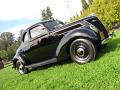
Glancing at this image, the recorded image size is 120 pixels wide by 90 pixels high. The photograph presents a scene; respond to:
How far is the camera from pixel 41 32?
11.2 meters

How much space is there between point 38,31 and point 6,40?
402 ft

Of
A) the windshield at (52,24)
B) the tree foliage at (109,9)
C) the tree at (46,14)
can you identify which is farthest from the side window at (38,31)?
the tree at (46,14)

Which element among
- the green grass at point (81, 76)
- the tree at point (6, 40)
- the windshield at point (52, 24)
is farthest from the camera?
Result: the tree at point (6, 40)

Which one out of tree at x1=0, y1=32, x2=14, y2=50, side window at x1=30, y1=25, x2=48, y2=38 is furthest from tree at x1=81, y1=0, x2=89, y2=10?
side window at x1=30, y1=25, x2=48, y2=38

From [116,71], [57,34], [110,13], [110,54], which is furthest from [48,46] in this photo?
[110,13]

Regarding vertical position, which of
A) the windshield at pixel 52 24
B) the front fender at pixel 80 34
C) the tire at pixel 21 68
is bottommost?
the tire at pixel 21 68

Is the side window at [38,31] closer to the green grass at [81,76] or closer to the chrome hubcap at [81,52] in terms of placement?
the green grass at [81,76]

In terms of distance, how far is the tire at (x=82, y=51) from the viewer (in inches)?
381

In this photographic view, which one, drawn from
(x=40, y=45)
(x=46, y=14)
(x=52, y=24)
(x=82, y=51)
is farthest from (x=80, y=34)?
(x=46, y=14)

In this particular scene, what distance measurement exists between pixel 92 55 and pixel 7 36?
128 metres

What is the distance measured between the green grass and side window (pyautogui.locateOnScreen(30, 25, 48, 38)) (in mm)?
1416

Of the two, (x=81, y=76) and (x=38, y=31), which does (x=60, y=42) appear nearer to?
(x=38, y=31)

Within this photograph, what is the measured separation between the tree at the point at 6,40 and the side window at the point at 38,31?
116 metres

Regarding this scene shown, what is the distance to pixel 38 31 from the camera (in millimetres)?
11398
